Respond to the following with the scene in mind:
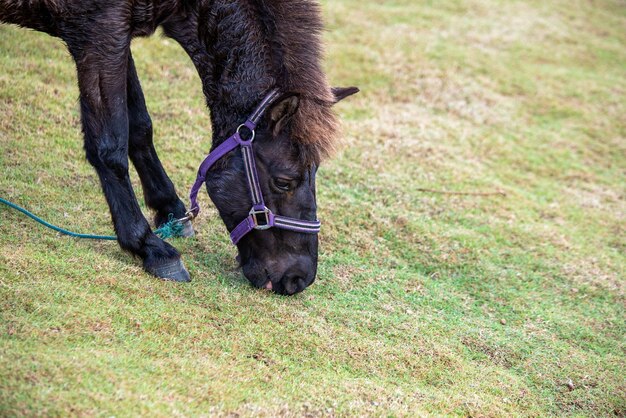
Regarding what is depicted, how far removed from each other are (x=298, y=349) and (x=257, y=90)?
1748 mm

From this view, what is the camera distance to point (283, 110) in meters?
4.21

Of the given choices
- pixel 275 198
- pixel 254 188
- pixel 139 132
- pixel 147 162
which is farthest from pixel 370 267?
pixel 139 132

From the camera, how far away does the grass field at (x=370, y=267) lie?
3611mm

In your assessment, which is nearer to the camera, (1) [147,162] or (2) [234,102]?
(2) [234,102]

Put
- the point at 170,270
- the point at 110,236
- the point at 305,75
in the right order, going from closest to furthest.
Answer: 1. the point at 305,75
2. the point at 170,270
3. the point at 110,236

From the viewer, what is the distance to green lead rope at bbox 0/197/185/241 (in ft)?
15.8

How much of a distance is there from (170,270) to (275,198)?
90cm

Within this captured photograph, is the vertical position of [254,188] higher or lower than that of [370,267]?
higher

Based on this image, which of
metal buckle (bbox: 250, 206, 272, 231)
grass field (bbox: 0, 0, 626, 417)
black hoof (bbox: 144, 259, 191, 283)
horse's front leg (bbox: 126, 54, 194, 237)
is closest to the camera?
grass field (bbox: 0, 0, 626, 417)

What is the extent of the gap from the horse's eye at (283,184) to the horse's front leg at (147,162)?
1218 millimetres

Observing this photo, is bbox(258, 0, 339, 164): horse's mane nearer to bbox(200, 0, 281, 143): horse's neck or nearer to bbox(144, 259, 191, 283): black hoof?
bbox(200, 0, 281, 143): horse's neck

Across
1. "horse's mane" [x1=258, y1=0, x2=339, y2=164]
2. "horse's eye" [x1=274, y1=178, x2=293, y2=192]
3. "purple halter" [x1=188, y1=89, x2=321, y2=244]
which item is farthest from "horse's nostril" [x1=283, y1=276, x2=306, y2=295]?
"horse's mane" [x1=258, y1=0, x2=339, y2=164]

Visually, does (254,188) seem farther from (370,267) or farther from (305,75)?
(370,267)

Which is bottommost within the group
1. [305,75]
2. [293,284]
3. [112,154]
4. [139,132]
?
[293,284]
